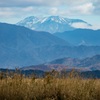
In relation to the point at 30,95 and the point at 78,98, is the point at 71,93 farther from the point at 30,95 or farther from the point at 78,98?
the point at 30,95

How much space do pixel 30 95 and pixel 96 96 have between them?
66.7 inches

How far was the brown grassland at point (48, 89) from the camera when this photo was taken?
25.9ft

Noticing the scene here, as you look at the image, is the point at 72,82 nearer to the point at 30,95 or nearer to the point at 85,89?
the point at 85,89

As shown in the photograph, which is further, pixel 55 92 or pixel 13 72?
pixel 13 72

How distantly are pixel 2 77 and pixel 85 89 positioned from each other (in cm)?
222

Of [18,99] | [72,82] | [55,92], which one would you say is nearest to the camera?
[18,99]

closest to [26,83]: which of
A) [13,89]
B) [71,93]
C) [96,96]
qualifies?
[13,89]

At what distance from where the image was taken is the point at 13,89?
8031 mm

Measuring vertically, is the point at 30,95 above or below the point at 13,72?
below

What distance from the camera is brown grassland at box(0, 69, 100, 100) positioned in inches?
311

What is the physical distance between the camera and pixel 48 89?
8312 mm

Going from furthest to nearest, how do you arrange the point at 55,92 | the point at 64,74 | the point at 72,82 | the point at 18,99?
the point at 64,74
the point at 72,82
the point at 55,92
the point at 18,99

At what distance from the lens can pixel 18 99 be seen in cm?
774

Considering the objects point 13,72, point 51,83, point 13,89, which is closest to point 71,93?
point 51,83
